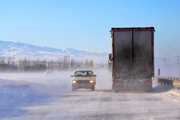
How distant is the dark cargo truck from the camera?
2584 cm

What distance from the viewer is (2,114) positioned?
44.6 feet

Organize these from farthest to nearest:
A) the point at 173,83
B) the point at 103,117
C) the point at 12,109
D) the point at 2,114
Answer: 1. the point at 173,83
2. the point at 12,109
3. the point at 2,114
4. the point at 103,117

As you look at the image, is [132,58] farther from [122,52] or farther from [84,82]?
[84,82]

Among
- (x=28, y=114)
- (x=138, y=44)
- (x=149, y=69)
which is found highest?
(x=138, y=44)

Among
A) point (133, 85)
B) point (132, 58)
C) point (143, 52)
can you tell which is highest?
point (143, 52)

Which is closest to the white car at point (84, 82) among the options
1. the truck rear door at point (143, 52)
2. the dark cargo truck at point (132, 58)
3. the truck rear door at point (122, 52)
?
the dark cargo truck at point (132, 58)

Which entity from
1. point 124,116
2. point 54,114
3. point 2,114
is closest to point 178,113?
point 124,116

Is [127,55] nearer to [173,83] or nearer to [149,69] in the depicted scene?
[149,69]

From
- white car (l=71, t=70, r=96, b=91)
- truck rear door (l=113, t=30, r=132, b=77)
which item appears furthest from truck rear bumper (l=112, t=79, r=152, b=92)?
white car (l=71, t=70, r=96, b=91)

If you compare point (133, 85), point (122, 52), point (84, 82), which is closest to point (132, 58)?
point (122, 52)

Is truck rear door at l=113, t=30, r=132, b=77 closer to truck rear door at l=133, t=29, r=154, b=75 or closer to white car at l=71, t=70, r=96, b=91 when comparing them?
truck rear door at l=133, t=29, r=154, b=75

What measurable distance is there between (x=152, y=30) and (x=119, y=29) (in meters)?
2.14

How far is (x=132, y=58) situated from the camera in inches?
1035

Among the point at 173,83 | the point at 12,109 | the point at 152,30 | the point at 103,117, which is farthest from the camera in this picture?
the point at 173,83
